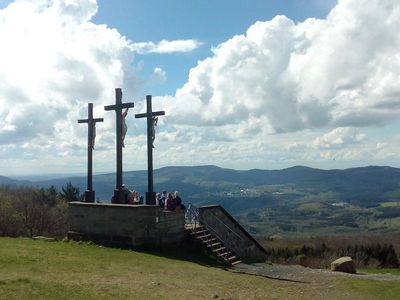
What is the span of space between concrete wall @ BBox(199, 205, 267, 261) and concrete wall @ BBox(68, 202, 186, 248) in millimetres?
2499

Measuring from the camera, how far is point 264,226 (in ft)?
592

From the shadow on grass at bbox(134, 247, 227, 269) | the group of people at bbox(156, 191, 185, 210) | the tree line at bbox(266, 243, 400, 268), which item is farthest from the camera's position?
the tree line at bbox(266, 243, 400, 268)

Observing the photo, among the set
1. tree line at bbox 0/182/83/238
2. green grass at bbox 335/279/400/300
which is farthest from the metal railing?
tree line at bbox 0/182/83/238

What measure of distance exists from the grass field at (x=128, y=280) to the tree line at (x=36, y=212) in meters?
22.0

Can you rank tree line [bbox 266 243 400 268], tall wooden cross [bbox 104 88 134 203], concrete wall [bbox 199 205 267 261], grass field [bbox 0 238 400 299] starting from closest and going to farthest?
1. grass field [bbox 0 238 400 299]
2. tall wooden cross [bbox 104 88 134 203]
3. concrete wall [bbox 199 205 267 261]
4. tree line [bbox 266 243 400 268]

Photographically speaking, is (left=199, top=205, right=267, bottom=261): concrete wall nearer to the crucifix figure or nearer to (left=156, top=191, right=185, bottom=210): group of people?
(left=156, top=191, right=185, bottom=210): group of people

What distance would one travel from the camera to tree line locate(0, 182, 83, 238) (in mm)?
39409

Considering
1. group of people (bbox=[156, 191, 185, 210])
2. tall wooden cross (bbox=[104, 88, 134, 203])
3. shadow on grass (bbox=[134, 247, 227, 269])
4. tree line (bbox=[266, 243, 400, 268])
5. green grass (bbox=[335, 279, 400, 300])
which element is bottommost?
tree line (bbox=[266, 243, 400, 268])

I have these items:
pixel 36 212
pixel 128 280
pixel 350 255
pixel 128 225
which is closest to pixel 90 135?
pixel 128 225

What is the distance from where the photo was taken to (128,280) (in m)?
13.0

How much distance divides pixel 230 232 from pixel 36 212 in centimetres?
2894

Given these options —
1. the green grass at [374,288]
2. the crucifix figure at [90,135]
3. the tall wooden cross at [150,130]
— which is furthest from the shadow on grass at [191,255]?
the crucifix figure at [90,135]

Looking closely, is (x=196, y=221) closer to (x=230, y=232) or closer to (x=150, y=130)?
(x=230, y=232)

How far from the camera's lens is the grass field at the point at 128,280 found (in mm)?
11039
